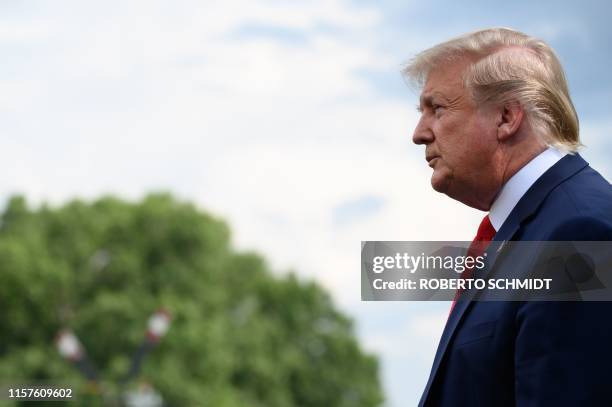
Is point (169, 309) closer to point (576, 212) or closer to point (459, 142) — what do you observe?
point (459, 142)

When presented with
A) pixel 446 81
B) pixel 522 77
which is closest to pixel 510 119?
pixel 522 77

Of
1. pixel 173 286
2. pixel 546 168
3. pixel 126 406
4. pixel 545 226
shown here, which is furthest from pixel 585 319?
pixel 173 286

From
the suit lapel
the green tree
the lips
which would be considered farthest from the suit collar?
the green tree

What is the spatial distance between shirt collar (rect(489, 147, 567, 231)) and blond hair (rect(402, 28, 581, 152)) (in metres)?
0.04

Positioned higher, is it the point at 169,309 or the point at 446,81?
the point at 169,309

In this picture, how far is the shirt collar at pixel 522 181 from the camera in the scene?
2.92 m

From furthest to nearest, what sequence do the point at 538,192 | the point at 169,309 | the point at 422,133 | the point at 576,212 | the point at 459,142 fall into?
the point at 169,309
the point at 422,133
the point at 459,142
the point at 538,192
the point at 576,212

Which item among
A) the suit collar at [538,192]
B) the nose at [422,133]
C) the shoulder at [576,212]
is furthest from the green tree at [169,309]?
the shoulder at [576,212]

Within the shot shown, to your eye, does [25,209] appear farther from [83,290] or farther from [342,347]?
[342,347]

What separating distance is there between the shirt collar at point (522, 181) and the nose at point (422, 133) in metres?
0.26

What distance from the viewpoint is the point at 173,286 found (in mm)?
42438

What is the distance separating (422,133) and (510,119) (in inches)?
10.7

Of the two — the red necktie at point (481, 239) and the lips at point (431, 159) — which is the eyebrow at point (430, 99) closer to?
the lips at point (431, 159)

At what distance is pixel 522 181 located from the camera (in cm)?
293
